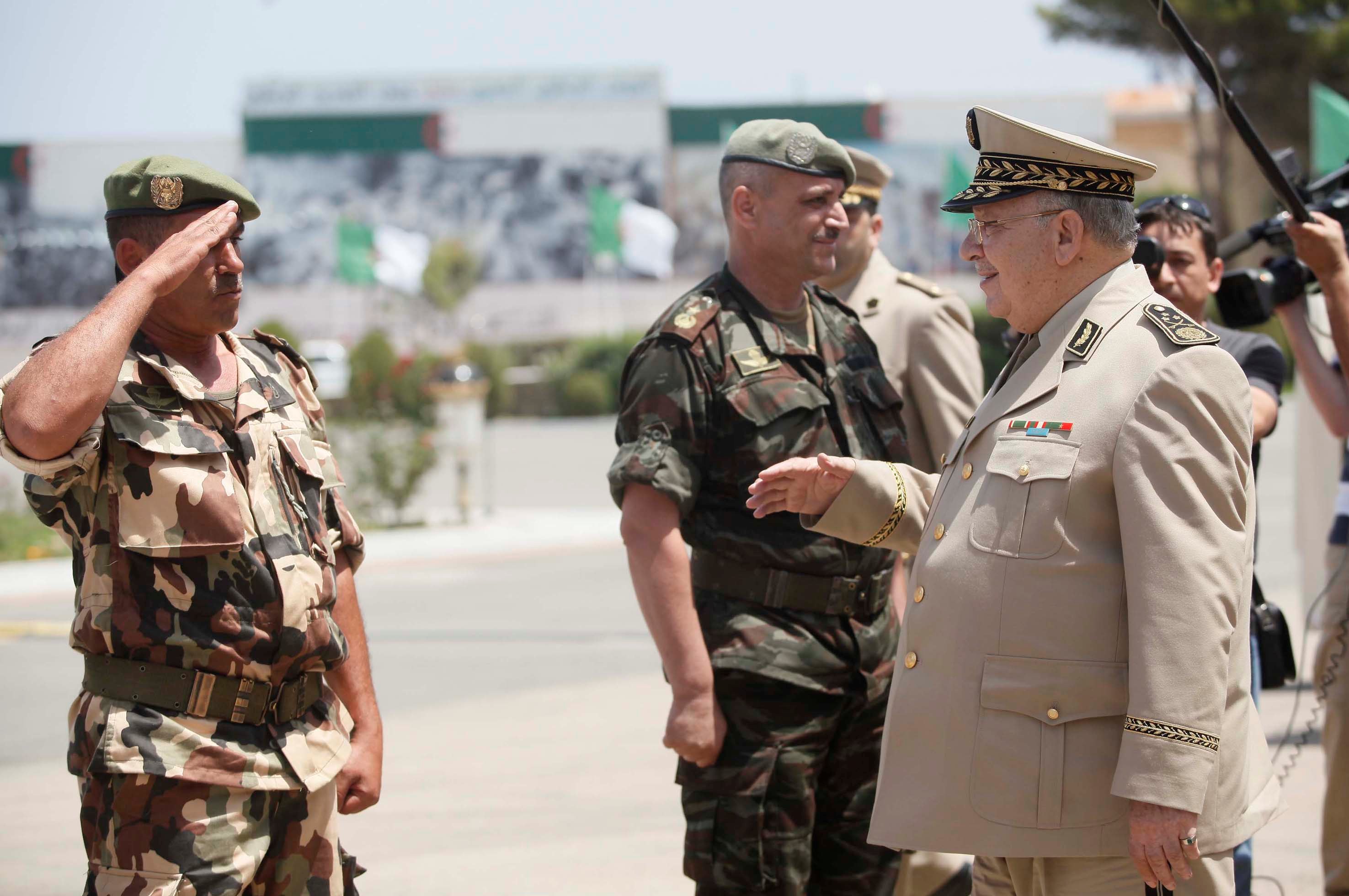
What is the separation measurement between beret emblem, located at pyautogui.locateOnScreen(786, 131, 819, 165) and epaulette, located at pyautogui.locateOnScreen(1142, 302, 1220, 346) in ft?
3.79

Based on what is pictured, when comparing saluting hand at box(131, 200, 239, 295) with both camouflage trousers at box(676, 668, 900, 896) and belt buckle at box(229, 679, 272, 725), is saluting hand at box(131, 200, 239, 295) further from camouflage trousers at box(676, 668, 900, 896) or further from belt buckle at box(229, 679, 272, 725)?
camouflage trousers at box(676, 668, 900, 896)

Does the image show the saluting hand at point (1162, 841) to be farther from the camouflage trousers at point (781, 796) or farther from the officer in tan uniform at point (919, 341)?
the officer in tan uniform at point (919, 341)

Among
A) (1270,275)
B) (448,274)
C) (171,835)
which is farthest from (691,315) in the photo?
(448,274)

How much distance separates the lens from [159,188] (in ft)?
8.98

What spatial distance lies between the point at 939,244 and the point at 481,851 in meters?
62.8

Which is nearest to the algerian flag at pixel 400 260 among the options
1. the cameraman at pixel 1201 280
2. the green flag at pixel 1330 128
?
the green flag at pixel 1330 128

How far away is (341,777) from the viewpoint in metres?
2.96

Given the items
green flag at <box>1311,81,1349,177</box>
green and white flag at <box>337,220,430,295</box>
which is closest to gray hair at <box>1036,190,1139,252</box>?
green flag at <box>1311,81,1349,177</box>

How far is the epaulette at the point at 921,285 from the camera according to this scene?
4188 millimetres

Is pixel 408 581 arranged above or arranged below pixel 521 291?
above

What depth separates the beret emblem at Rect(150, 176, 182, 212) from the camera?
273 centimetres

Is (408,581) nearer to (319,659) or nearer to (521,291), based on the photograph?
(319,659)

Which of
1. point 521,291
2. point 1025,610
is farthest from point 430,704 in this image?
point 521,291

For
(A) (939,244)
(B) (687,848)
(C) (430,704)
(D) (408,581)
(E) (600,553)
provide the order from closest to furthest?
1. (B) (687,848)
2. (C) (430,704)
3. (D) (408,581)
4. (E) (600,553)
5. (A) (939,244)
